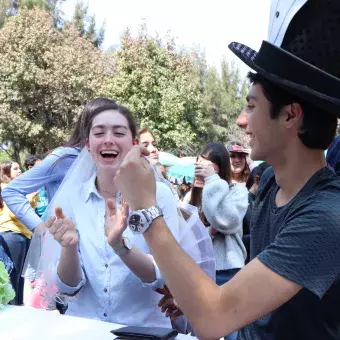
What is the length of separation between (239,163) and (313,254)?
3.58 m

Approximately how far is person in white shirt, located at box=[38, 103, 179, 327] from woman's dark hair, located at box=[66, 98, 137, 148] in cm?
18

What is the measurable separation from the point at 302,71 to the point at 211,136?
32.1m

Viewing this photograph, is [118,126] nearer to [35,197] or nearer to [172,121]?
[35,197]

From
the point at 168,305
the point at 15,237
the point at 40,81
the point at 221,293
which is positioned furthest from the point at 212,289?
the point at 40,81

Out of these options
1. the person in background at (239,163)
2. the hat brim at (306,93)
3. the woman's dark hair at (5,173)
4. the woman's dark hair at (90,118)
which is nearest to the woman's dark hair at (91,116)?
the woman's dark hair at (90,118)

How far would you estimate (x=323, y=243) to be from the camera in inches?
41.8

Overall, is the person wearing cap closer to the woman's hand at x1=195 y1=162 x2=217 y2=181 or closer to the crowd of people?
the crowd of people

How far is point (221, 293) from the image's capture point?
1.08 metres

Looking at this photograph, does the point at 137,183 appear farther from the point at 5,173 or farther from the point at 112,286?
the point at 5,173

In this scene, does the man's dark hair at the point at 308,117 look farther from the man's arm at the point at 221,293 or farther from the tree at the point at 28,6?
the tree at the point at 28,6

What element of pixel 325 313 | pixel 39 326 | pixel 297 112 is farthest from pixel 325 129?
pixel 39 326

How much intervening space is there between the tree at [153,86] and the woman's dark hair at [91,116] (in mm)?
17580


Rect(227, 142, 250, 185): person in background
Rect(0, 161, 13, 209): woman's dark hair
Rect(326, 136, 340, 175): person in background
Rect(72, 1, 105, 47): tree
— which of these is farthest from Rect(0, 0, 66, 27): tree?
Rect(326, 136, 340, 175): person in background

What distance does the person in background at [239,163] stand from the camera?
179 inches
